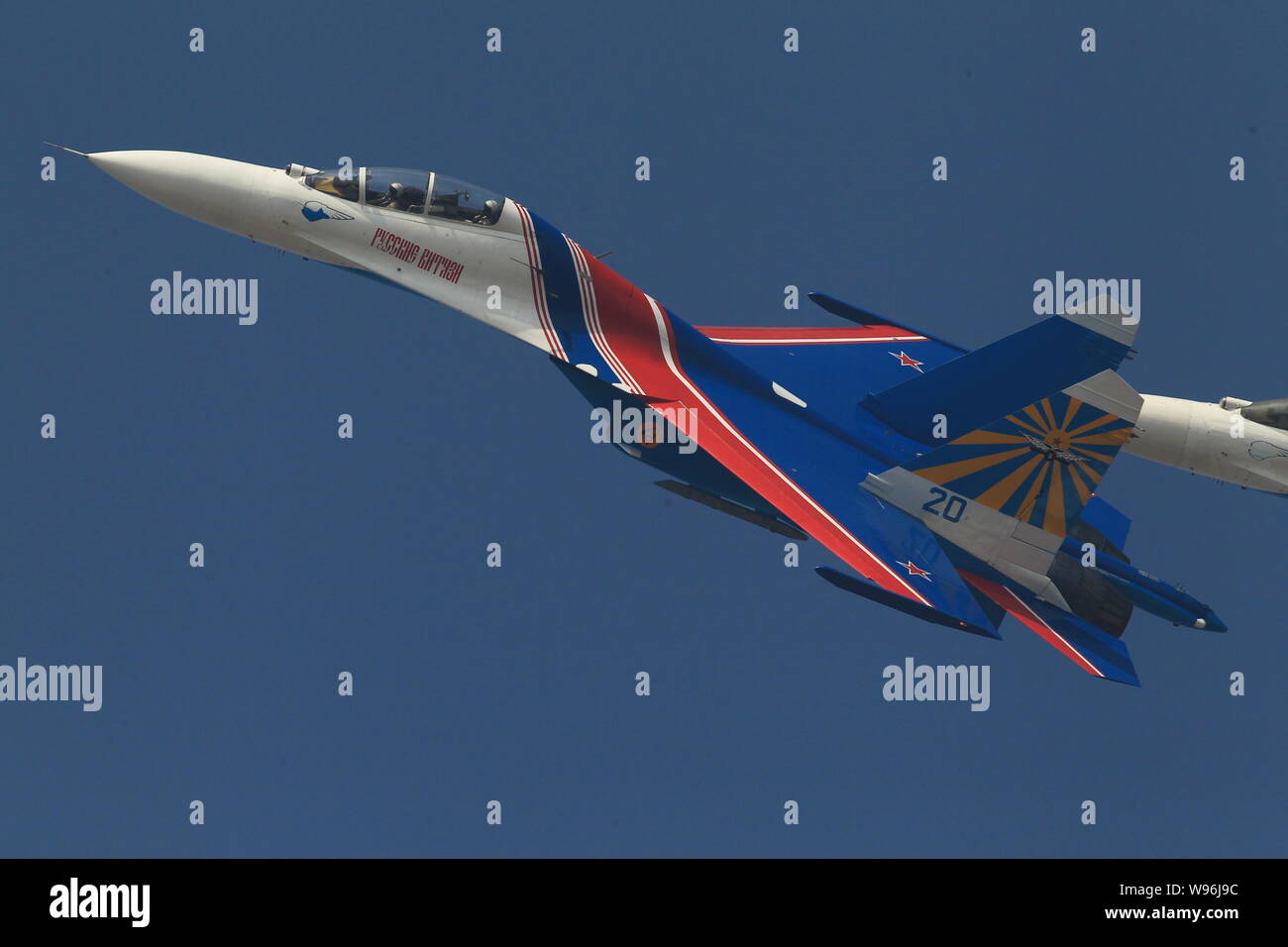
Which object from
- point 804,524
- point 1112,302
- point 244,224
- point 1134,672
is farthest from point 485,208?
point 1134,672

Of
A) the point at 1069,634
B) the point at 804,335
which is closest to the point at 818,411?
the point at 804,335

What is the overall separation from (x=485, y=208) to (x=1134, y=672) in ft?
35.3

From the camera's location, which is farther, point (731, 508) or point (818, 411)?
point (818, 411)

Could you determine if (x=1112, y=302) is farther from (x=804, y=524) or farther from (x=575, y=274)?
(x=575, y=274)

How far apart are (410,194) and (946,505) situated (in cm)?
840

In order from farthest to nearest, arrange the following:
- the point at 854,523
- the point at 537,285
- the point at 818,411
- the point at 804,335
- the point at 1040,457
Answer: the point at 804,335 < the point at 818,411 < the point at 537,285 < the point at 1040,457 < the point at 854,523

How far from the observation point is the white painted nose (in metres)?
24.5

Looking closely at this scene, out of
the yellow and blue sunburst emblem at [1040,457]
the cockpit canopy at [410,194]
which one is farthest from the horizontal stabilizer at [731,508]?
the cockpit canopy at [410,194]

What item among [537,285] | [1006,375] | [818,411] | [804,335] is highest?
[537,285]

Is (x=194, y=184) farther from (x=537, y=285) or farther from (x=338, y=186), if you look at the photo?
(x=537, y=285)

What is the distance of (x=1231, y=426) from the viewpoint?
26.8 m

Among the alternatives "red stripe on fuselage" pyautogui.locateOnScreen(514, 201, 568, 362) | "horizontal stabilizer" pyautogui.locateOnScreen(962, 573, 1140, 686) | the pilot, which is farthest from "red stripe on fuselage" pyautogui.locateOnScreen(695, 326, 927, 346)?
the pilot

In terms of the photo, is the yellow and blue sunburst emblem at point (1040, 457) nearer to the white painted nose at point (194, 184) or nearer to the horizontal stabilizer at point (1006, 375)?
the horizontal stabilizer at point (1006, 375)

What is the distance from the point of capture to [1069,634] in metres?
25.1
